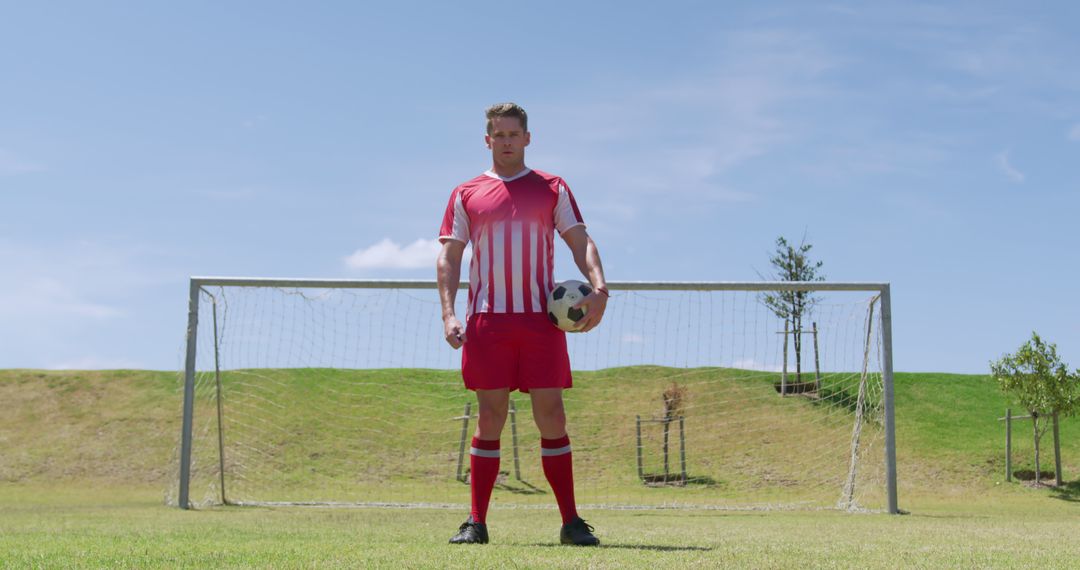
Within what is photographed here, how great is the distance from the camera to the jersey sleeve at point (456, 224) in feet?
16.4

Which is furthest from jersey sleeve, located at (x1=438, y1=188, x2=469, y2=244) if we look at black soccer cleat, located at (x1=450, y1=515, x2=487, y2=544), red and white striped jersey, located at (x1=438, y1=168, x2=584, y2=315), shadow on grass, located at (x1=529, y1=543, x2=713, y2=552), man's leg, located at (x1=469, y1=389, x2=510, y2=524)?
shadow on grass, located at (x1=529, y1=543, x2=713, y2=552)

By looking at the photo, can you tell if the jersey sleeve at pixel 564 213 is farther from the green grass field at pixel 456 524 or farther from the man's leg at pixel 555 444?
the green grass field at pixel 456 524

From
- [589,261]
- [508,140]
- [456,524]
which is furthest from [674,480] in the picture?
[508,140]

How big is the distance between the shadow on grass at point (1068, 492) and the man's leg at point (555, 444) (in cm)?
1269

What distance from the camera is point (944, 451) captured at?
58.1 feet

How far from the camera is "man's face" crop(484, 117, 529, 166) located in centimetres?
489

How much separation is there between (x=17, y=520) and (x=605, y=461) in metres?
9.34

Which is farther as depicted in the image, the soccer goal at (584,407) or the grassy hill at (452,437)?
the grassy hill at (452,437)

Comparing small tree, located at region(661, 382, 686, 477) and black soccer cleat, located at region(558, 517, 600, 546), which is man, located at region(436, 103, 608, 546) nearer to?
black soccer cleat, located at region(558, 517, 600, 546)

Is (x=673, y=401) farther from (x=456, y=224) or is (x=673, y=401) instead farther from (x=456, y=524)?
(x=456, y=224)

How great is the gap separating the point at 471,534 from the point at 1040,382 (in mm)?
13803

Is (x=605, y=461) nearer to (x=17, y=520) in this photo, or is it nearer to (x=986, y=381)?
(x=17, y=520)

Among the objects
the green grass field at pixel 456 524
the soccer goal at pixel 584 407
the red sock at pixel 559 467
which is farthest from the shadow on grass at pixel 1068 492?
the red sock at pixel 559 467

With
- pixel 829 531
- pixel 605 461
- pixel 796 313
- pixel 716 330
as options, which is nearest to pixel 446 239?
pixel 829 531
